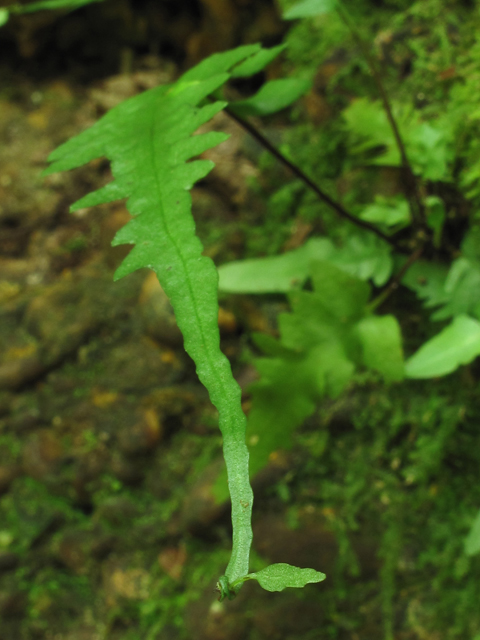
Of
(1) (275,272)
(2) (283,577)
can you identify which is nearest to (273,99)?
(1) (275,272)

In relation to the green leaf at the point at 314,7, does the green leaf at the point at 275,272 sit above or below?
below

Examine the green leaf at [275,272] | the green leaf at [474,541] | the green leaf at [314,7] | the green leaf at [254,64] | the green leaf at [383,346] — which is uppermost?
the green leaf at [314,7]

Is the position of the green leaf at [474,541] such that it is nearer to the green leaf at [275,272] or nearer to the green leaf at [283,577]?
the green leaf at [283,577]

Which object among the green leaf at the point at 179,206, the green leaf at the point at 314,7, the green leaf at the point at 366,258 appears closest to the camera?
the green leaf at the point at 179,206

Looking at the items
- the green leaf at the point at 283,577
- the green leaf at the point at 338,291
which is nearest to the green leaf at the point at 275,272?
the green leaf at the point at 338,291

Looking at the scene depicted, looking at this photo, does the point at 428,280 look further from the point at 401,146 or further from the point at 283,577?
the point at 283,577

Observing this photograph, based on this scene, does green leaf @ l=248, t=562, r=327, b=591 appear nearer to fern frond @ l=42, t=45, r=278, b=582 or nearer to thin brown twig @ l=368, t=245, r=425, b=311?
fern frond @ l=42, t=45, r=278, b=582
